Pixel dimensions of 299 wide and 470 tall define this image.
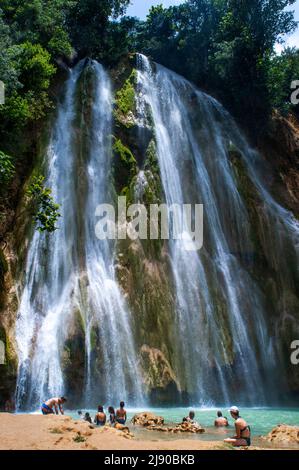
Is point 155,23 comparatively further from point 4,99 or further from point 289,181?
point 4,99

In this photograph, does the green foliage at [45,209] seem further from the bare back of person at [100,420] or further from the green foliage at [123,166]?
the bare back of person at [100,420]

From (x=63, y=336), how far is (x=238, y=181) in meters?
13.5

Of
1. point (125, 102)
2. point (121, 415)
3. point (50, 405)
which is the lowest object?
point (121, 415)

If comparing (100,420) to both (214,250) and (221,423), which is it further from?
(214,250)

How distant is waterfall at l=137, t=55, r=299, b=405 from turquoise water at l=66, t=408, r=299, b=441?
1.73 m

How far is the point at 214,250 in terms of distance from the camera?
23.3m

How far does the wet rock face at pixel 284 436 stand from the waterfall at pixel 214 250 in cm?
781

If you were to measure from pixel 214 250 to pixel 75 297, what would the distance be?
8145 millimetres

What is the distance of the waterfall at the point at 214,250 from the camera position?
64.7 feet

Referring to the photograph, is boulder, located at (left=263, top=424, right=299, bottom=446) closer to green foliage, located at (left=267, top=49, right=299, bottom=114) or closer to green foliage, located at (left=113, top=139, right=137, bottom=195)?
green foliage, located at (left=113, top=139, right=137, bottom=195)

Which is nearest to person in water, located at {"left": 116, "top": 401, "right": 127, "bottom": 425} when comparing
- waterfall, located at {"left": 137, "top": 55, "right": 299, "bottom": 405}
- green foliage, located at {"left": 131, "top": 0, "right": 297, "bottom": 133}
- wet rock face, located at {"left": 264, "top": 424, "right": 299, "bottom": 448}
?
wet rock face, located at {"left": 264, "top": 424, "right": 299, "bottom": 448}

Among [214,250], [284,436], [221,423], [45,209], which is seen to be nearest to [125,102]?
[214,250]

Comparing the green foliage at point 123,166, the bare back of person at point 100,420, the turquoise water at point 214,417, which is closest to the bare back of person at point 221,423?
the turquoise water at point 214,417

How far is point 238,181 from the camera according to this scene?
2584 centimetres
